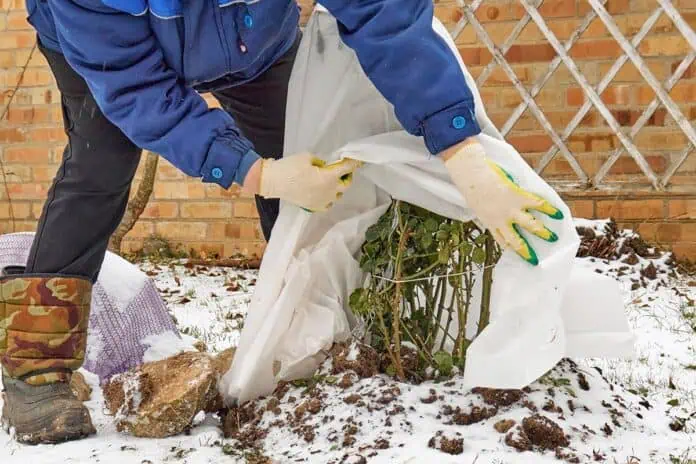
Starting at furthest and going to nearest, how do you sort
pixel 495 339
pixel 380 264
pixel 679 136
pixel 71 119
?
pixel 679 136
pixel 71 119
pixel 380 264
pixel 495 339

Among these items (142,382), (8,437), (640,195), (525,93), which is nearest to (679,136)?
(640,195)

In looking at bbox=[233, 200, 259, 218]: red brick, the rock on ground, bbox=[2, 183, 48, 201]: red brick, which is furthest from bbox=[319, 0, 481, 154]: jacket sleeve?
bbox=[2, 183, 48, 201]: red brick

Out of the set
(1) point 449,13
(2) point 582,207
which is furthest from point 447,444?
(1) point 449,13

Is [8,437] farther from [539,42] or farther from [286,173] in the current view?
[539,42]

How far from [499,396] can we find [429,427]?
0.40ft

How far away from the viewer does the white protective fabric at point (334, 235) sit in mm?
1258

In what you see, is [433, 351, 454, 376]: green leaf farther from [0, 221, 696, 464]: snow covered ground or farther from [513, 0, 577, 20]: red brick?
[513, 0, 577, 20]: red brick

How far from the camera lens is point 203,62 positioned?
127 cm

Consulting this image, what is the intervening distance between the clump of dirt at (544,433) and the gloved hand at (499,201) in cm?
22

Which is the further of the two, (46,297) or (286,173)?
(46,297)

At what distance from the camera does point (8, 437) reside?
137 centimetres

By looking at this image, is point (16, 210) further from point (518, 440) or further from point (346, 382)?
point (518, 440)

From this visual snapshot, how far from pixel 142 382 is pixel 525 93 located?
191 centimetres

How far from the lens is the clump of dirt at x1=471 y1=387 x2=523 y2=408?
120 centimetres
